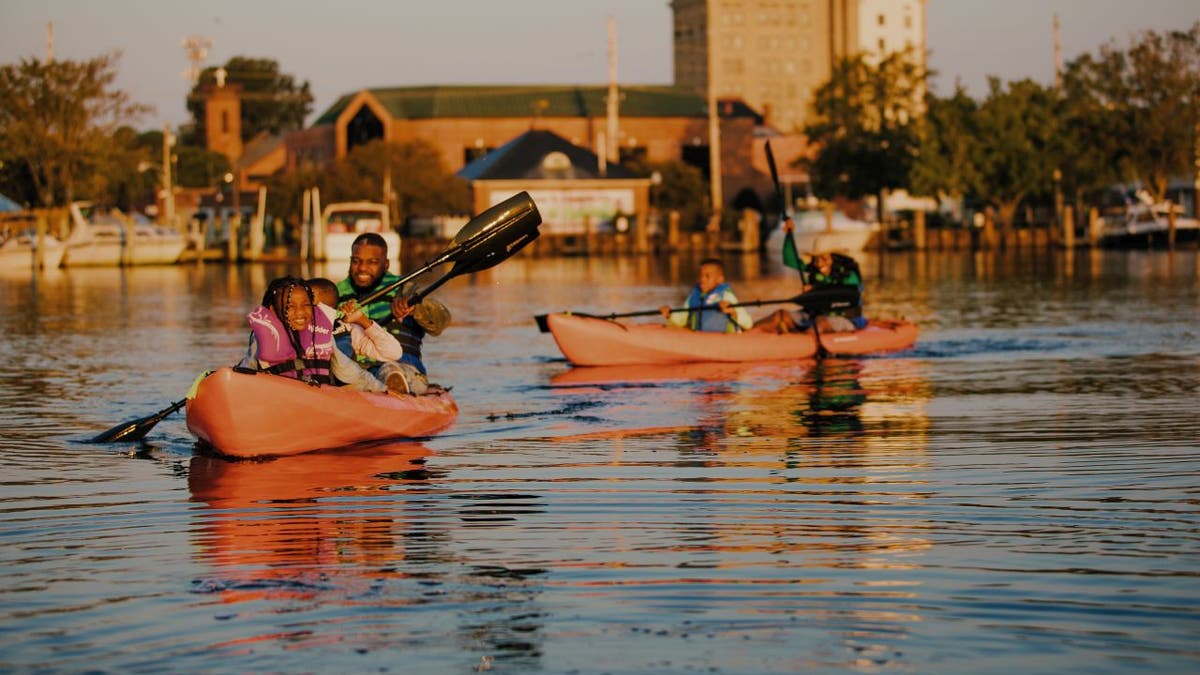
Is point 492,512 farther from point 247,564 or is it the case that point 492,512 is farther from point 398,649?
point 398,649

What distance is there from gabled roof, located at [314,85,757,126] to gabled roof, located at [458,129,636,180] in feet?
56.5

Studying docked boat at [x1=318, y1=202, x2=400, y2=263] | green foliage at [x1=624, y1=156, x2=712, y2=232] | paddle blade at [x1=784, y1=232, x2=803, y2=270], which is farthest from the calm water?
green foliage at [x1=624, y1=156, x2=712, y2=232]

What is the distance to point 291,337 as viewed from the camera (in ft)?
45.5

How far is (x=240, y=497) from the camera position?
1214 cm

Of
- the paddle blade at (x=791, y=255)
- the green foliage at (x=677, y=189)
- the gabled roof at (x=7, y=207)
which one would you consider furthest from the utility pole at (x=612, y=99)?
the paddle blade at (x=791, y=255)

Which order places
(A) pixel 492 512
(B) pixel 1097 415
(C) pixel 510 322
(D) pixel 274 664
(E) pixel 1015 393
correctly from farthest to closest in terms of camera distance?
(C) pixel 510 322 → (E) pixel 1015 393 → (B) pixel 1097 415 → (A) pixel 492 512 → (D) pixel 274 664

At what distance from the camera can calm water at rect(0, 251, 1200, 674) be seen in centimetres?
795

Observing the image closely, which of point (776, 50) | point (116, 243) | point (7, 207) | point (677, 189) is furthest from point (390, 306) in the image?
point (776, 50)

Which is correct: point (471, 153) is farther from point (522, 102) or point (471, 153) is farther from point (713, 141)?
point (713, 141)

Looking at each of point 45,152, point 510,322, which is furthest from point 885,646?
point 45,152

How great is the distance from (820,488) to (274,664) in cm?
505

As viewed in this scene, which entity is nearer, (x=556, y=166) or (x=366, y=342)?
(x=366, y=342)

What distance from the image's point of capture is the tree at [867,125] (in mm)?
85812

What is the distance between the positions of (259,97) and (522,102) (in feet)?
177
